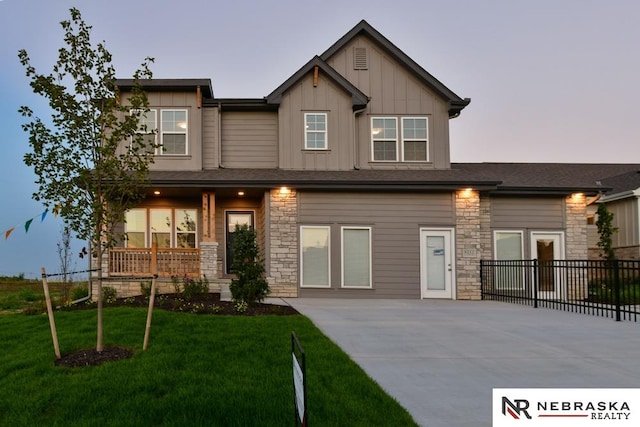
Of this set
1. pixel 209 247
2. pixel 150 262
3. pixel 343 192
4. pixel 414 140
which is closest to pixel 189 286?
pixel 209 247

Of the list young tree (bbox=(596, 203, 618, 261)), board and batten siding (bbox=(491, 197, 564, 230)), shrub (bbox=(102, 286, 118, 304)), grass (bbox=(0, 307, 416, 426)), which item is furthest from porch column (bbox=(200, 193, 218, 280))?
young tree (bbox=(596, 203, 618, 261))

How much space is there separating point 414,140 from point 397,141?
0.59 m

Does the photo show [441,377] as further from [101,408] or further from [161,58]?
[161,58]

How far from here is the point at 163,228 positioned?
623 inches

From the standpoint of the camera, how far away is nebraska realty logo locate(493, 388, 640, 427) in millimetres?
3992

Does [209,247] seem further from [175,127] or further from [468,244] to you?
[468,244]

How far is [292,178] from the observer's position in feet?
46.3

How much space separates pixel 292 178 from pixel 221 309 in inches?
208

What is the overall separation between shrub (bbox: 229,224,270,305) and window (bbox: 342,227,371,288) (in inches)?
175

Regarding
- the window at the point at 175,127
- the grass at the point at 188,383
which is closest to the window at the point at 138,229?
the window at the point at 175,127

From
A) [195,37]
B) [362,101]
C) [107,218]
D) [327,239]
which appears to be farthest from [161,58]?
[107,218]

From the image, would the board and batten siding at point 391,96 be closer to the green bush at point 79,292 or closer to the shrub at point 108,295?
the shrub at point 108,295

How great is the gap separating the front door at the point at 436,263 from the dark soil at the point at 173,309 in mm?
5407

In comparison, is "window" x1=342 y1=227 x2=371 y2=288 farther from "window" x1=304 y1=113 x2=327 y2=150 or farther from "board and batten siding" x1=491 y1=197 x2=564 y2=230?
"board and batten siding" x1=491 y1=197 x2=564 y2=230
